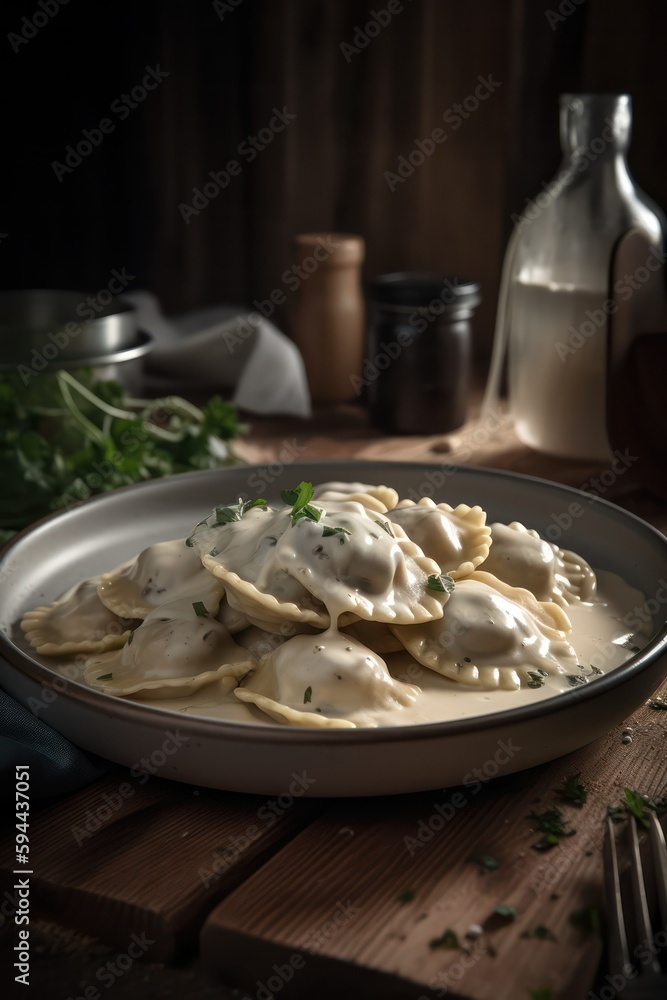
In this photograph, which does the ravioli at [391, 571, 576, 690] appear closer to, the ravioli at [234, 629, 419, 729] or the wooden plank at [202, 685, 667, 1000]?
the ravioli at [234, 629, 419, 729]

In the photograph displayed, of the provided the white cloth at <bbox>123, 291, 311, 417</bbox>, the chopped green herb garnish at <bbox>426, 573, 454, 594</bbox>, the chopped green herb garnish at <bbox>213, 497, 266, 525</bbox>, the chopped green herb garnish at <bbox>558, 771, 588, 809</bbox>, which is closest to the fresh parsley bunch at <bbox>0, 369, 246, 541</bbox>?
the white cloth at <bbox>123, 291, 311, 417</bbox>

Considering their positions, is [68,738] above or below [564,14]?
below

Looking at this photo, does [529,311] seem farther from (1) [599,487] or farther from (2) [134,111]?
(2) [134,111]

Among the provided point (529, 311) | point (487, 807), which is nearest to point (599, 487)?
point (529, 311)

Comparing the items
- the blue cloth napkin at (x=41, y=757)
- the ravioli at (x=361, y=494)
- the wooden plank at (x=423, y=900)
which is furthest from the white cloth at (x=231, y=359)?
the wooden plank at (x=423, y=900)

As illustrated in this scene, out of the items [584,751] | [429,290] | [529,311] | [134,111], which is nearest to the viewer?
[584,751]

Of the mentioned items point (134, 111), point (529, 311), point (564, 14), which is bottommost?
point (529, 311)

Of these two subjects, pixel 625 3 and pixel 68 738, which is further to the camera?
pixel 625 3
